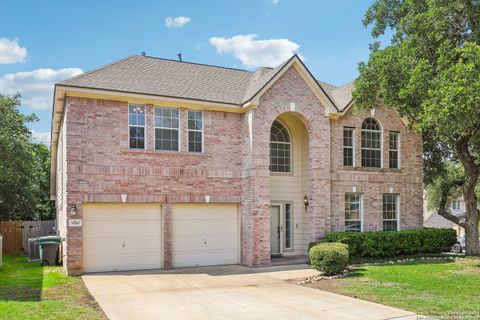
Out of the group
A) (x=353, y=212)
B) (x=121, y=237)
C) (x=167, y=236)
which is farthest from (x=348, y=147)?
(x=121, y=237)

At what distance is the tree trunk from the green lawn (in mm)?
2845

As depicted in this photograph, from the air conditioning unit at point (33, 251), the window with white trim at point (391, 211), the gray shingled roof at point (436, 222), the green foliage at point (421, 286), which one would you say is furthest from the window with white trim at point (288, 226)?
the gray shingled roof at point (436, 222)

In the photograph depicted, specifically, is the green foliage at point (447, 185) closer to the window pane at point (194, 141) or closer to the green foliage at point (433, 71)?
the green foliage at point (433, 71)

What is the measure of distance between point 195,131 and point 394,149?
9.43 m

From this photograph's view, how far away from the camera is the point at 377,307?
961cm

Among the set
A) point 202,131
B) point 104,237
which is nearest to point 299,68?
point 202,131

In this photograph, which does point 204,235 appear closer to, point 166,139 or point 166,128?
point 166,139

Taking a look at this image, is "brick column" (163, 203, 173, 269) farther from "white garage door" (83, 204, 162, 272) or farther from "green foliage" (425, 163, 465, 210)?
"green foliage" (425, 163, 465, 210)

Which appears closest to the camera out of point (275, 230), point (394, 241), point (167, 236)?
point (167, 236)

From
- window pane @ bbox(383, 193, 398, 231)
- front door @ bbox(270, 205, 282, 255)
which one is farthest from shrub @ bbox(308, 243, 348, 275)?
window pane @ bbox(383, 193, 398, 231)

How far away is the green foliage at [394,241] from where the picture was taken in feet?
54.9

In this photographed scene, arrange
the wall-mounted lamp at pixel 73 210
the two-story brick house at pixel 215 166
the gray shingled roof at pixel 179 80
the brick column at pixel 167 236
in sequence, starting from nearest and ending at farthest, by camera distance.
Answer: the wall-mounted lamp at pixel 73 210 → the two-story brick house at pixel 215 166 → the gray shingled roof at pixel 179 80 → the brick column at pixel 167 236

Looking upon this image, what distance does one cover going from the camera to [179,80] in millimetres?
17375

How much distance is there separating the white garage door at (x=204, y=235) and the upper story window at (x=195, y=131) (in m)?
2.19
